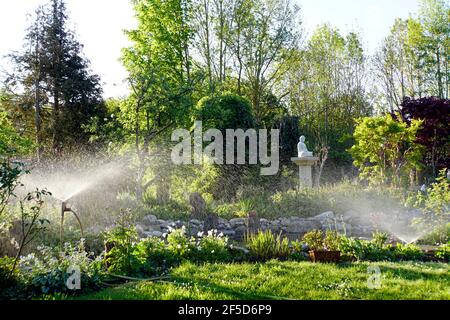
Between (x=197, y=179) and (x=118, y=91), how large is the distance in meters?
3.82

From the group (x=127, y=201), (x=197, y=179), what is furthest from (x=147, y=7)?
(x=127, y=201)

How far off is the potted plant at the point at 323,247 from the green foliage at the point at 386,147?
756cm

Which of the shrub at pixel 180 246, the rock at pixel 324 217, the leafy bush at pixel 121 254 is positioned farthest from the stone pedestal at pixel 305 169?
the leafy bush at pixel 121 254

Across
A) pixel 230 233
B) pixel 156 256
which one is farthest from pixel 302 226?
pixel 156 256

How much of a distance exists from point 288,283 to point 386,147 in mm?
10940

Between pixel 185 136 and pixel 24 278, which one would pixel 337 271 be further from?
pixel 185 136

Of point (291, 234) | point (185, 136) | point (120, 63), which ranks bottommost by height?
point (291, 234)

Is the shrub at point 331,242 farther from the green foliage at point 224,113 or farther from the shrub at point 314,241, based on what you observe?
the green foliage at point 224,113

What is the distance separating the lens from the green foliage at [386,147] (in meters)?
13.6

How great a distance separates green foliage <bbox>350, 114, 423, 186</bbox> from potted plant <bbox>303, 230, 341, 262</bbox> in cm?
756

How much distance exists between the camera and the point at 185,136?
1370 cm

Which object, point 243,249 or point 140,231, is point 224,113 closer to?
point 140,231

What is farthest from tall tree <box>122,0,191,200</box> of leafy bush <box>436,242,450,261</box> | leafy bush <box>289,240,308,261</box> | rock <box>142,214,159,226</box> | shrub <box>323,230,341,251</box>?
leafy bush <box>436,242,450,261</box>
